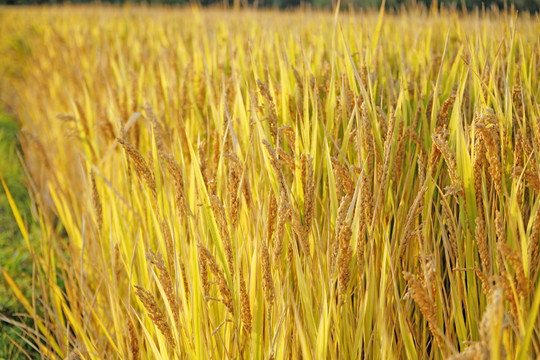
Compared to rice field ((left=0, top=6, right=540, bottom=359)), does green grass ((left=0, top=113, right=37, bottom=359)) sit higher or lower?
lower

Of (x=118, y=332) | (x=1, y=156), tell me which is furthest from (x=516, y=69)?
(x=1, y=156)

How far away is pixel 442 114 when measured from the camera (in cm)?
90

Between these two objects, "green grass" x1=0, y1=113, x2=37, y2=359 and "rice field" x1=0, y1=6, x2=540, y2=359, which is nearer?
"rice field" x1=0, y1=6, x2=540, y2=359

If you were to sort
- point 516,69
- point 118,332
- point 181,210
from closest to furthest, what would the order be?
point 181,210, point 118,332, point 516,69

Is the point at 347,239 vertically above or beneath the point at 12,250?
above

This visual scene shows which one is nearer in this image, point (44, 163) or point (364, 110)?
point (364, 110)

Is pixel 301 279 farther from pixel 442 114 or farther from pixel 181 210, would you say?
pixel 442 114

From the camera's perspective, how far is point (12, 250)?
6.07 ft

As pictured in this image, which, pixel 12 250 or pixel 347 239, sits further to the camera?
pixel 12 250

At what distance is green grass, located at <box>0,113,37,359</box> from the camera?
137cm

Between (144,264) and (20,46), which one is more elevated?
→ (20,46)

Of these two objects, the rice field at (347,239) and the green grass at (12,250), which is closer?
the rice field at (347,239)

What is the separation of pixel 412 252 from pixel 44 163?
1144 millimetres

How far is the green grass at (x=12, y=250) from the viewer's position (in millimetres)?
1367
